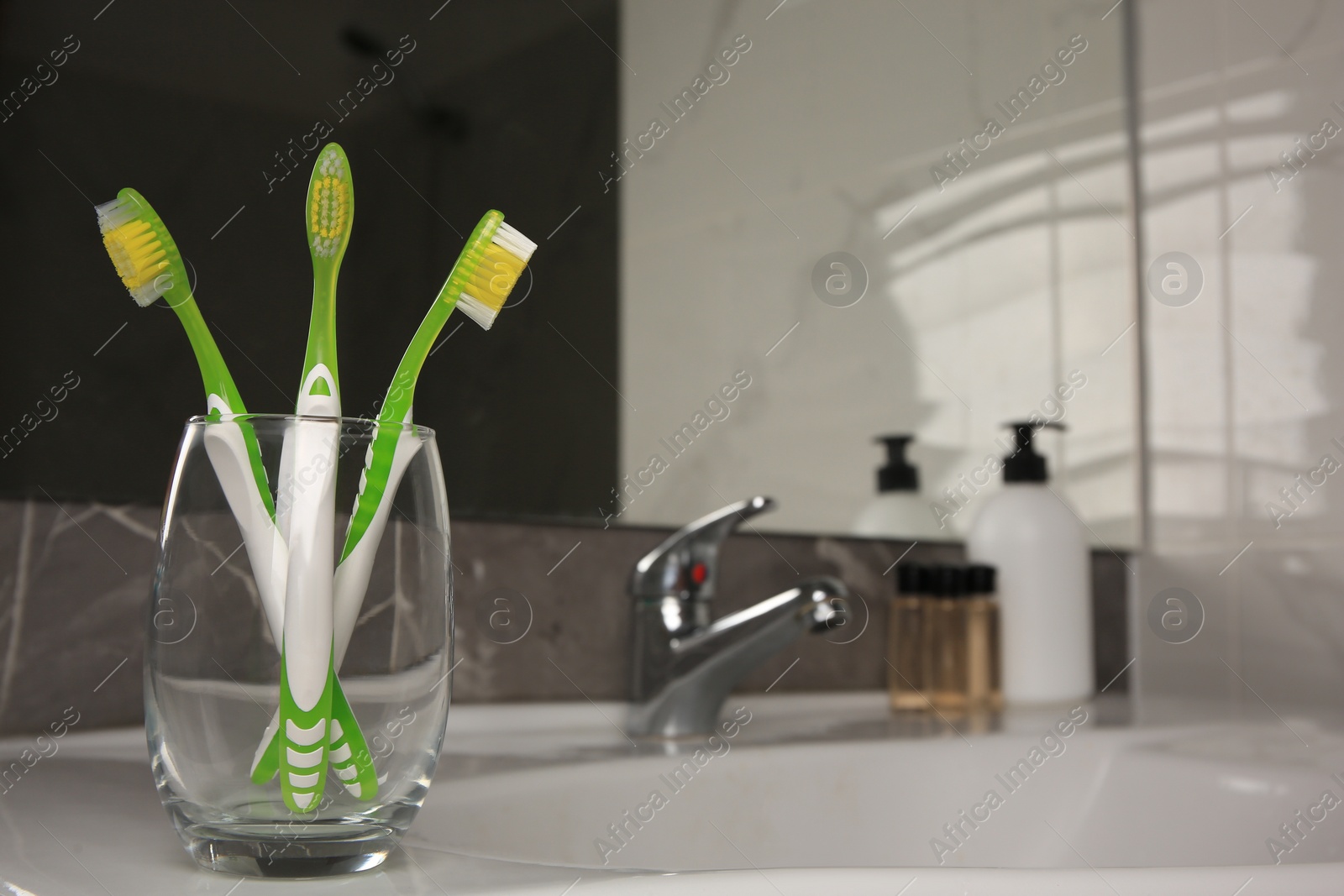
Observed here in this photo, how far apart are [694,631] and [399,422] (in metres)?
0.42

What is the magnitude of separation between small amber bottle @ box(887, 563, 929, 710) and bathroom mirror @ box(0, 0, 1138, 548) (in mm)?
85

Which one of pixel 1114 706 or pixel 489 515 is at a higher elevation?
pixel 489 515

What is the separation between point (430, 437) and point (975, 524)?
710 mm

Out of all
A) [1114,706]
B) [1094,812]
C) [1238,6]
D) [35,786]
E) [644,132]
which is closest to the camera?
[35,786]

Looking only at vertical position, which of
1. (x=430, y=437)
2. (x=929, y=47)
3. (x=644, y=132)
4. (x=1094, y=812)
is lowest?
(x=1094, y=812)

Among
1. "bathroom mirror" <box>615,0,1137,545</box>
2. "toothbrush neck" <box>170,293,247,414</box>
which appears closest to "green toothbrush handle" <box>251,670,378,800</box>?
"toothbrush neck" <box>170,293,247,414</box>

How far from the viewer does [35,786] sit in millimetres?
456

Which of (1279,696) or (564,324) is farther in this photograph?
(1279,696)

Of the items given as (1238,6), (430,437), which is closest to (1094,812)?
(430,437)

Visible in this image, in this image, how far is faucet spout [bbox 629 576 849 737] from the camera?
73cm

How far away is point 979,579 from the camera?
0.90 metres

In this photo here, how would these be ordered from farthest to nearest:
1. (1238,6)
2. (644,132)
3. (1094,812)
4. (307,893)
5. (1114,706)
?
(1238,6)
(1114,706)
(644,132)
(1094,812)
(307,893)

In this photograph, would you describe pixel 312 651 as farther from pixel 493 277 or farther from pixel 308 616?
pixel 493 277

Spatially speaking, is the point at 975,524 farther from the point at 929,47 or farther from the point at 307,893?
the point at 307,893
